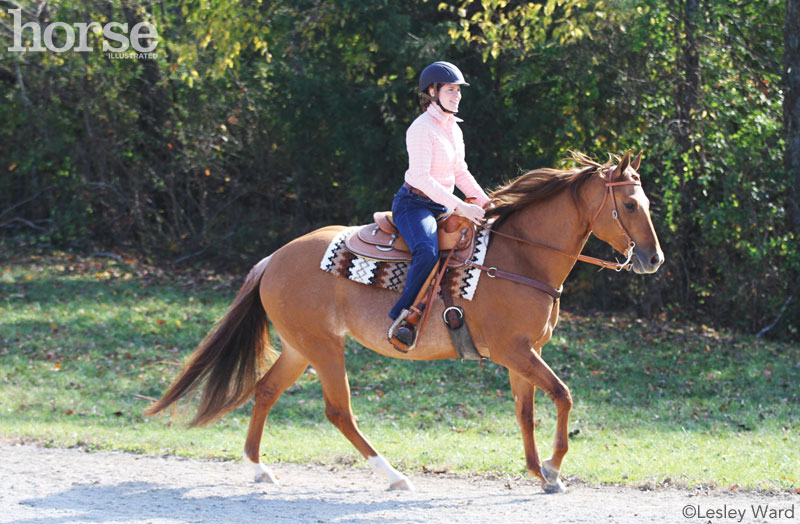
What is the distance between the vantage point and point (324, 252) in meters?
6.34

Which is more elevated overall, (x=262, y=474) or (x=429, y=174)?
(x=429, y=174)

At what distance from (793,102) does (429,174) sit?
8.25 m

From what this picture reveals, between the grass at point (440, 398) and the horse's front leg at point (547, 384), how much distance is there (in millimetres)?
622

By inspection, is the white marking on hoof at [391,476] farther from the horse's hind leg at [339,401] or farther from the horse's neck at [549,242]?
the horse's neck at [549,242]

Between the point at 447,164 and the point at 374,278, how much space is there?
38.7 inches

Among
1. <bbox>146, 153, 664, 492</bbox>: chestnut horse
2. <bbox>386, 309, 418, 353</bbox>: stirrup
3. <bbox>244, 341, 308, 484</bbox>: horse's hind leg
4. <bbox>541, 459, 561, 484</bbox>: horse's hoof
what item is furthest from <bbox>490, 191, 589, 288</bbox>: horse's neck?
<bbox>244, 341, 308, 484</bbox>: horse's hind leg

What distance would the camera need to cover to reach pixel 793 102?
11.8 meters

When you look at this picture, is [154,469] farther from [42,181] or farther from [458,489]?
[42,181]

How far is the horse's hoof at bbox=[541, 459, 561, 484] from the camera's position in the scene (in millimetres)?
5793

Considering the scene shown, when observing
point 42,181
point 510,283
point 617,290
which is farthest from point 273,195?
point 510,283

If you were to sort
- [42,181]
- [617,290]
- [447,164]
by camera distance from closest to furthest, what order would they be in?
1. [447,164]
2. [617,290]
3. [42,181]

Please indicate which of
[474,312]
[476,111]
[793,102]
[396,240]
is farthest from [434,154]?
[793,102]

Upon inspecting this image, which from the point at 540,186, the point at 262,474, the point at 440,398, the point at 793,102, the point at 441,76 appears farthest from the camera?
the point at 793,102

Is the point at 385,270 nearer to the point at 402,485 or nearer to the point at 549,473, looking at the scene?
the point at 402,485
